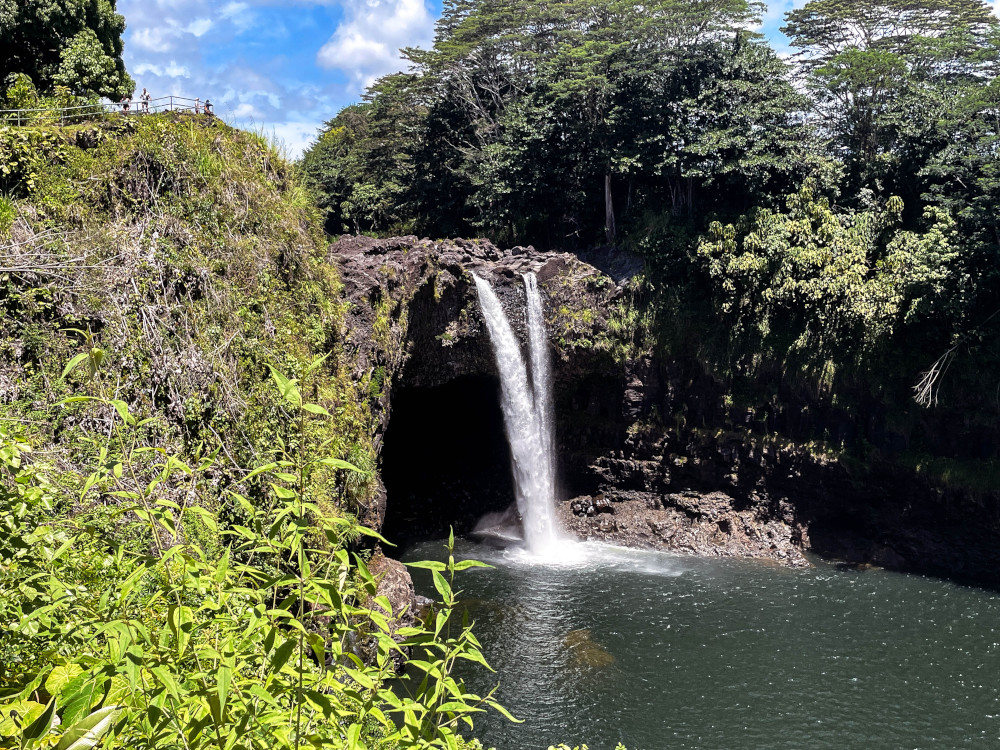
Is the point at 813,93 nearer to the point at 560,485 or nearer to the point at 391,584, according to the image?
the point at 560,485

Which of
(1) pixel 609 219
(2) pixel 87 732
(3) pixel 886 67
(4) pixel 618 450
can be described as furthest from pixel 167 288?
(3) pixel 886 67

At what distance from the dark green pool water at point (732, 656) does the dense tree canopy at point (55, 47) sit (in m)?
15.1

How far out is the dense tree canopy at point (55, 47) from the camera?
18.8 m

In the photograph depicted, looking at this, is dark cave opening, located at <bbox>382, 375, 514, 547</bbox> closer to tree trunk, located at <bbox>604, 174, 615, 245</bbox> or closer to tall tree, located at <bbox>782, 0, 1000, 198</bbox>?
tree trunk, located at <bbox>604, 174, 615, 245</bbox>

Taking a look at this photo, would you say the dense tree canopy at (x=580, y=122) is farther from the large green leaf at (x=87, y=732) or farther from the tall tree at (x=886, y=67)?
the large green leaf at (x=87, y=732)

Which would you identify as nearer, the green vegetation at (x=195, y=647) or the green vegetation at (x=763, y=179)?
the green vegetation at (x=195, y=647)

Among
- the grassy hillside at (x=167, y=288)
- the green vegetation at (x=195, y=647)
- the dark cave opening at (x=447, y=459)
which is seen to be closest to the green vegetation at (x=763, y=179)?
the dark cave opening at (x=447, y=459)

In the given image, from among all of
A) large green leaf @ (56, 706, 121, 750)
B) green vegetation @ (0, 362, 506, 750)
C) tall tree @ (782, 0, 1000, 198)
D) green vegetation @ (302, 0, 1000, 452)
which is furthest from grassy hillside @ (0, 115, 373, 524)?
tall tree @ (782, 0, 1000, 198)

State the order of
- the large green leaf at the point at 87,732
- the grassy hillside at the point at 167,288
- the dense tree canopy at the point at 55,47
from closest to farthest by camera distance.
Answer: the large green leaf at the point at 87,732 → the grassy hillside at the point at 167,288 → the dense tree canopy at the point at 55,47

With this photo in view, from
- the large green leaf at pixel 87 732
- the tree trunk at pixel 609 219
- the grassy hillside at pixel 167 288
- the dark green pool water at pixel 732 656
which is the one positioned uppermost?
the tree trunk at pixel 609 219

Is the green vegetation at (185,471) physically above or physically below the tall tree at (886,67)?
below

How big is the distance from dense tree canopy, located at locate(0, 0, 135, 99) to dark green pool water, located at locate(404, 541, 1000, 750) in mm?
15101

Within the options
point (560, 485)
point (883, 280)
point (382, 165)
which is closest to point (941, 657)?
point (883, 280)

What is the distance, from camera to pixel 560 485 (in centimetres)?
2442
